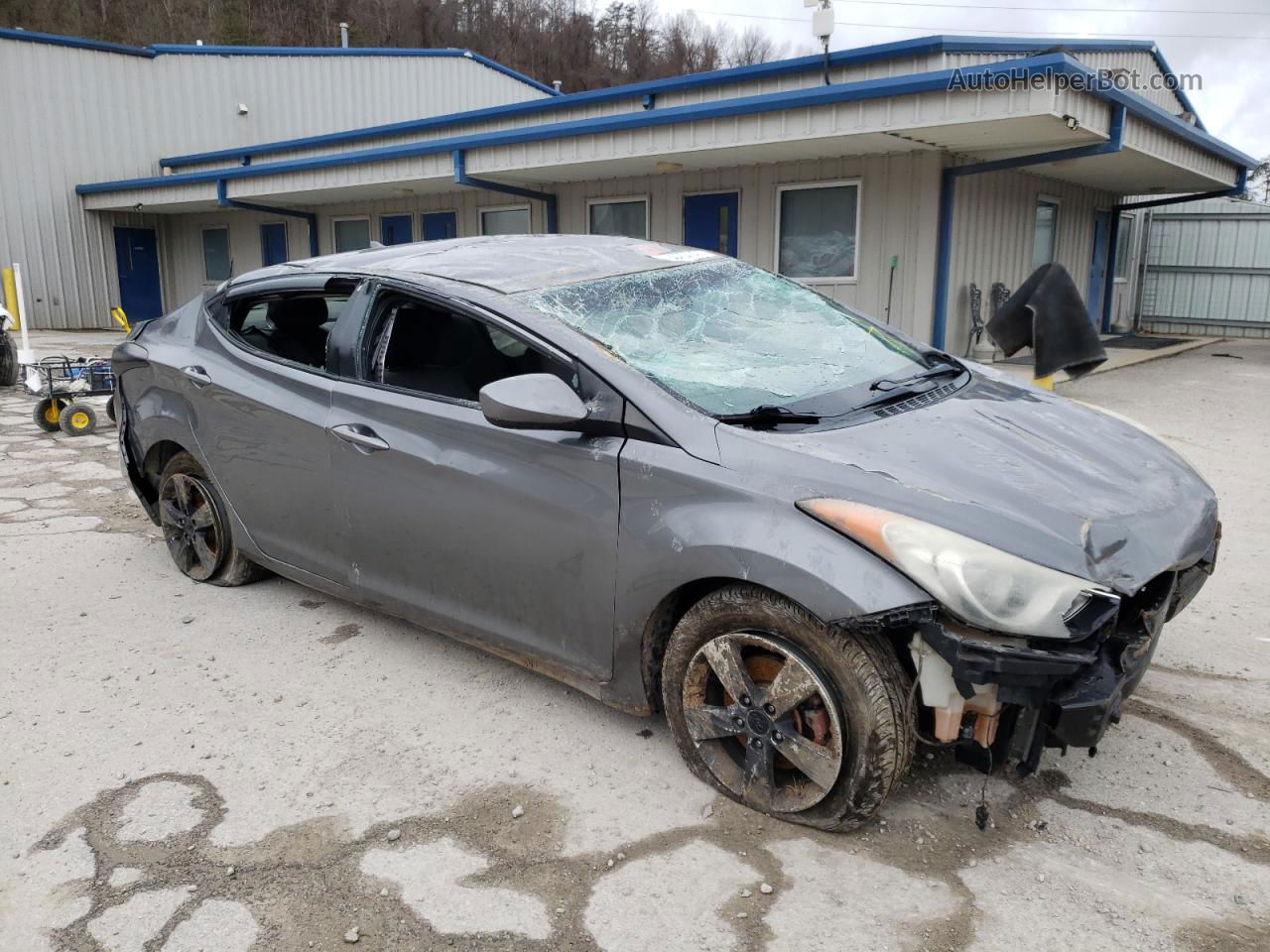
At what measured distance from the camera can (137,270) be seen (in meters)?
21.8

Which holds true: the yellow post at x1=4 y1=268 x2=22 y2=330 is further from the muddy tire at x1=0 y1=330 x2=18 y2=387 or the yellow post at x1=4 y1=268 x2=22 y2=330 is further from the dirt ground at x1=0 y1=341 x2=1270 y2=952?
the dirt ground at x1=0 y1=341 x2=1270 y2=952

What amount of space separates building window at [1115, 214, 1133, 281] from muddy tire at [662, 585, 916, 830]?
18527 millimetres

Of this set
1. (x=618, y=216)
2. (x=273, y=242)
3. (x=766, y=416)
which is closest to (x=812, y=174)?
(x=618, y=216)

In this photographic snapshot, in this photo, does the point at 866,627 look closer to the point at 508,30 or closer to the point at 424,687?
the point at 424,687

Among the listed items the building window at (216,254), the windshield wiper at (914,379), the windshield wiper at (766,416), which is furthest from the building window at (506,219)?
the windshield wiper at (766,416)

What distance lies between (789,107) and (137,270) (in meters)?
17.5

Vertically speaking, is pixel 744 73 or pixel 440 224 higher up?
pixel 744 73

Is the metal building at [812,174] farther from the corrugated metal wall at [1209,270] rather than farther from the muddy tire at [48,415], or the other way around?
the muddy tire at [48,415]

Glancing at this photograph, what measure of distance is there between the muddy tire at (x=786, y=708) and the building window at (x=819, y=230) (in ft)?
Result: 34.0

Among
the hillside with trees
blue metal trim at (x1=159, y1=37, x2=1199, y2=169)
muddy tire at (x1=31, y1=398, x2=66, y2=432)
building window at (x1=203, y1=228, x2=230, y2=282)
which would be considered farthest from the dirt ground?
the hillside with trees

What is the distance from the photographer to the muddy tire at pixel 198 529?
4.30 meters

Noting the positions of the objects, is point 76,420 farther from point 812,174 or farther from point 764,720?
point 812,174

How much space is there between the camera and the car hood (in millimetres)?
2248

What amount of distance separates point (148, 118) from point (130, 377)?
20748 mm
